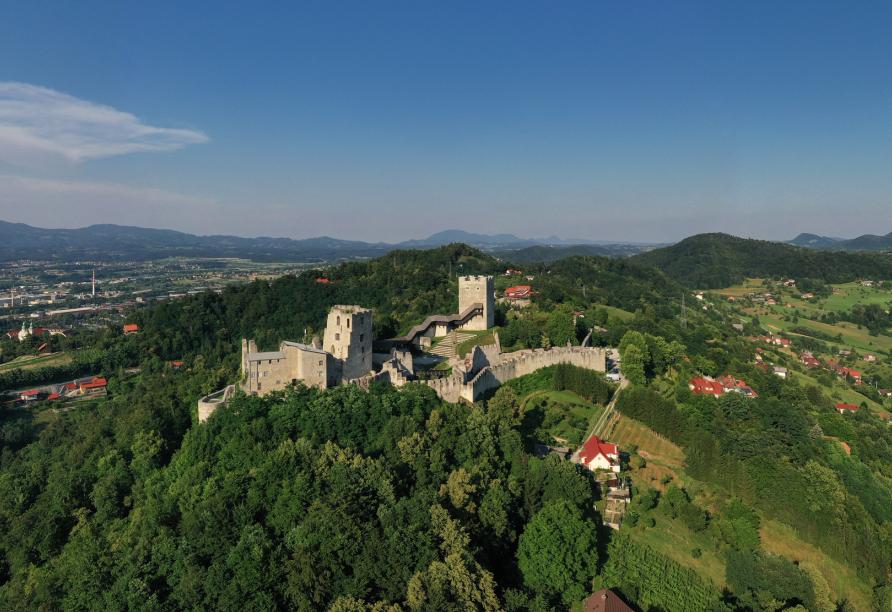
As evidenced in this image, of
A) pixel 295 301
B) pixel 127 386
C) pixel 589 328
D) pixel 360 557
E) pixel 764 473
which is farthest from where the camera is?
pixel 295 301

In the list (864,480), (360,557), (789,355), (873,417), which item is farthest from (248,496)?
(789,355)

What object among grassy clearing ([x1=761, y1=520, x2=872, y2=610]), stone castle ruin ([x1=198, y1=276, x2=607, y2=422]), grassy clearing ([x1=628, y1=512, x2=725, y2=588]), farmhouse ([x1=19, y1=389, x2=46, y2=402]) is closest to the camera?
grassy clearing ([x1=628, y1=512, x2=725, y2=588])

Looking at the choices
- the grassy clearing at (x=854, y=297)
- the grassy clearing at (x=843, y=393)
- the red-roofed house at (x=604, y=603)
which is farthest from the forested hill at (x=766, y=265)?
the red-roofed house at (x=604, y=603)

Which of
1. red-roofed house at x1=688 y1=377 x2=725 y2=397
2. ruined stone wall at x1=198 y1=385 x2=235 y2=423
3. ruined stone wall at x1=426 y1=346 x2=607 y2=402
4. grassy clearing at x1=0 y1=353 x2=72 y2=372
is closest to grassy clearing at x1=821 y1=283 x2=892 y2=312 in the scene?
red-roofed house at x1=688 y1=377 x2=725 y2=397

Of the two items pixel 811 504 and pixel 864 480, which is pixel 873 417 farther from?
pixel 811 504

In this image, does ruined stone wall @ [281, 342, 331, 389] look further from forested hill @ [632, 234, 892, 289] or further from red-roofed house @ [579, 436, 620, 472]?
forested hill @ [632, 234, 892, 289]
